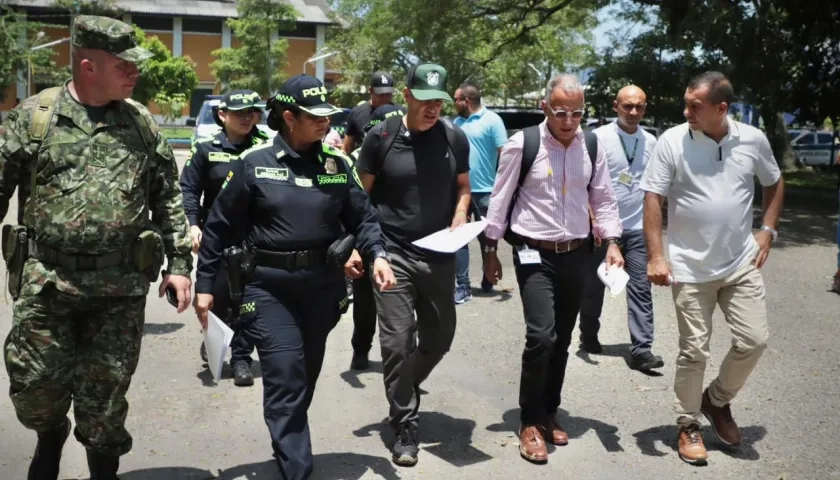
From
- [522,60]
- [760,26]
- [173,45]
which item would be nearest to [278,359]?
[760,26]

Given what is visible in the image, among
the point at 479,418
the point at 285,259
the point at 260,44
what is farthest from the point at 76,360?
the point at 260,44

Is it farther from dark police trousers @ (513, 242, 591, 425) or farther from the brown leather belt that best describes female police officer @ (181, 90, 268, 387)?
the brown leather belt

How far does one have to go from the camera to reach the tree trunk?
28.1 metres

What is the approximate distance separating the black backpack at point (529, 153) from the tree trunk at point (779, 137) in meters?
22.4

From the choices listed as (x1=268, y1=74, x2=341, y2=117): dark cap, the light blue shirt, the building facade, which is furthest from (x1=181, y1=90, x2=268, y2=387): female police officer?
the building facade

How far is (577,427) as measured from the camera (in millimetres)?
6207

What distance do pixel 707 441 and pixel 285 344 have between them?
8.83 ft

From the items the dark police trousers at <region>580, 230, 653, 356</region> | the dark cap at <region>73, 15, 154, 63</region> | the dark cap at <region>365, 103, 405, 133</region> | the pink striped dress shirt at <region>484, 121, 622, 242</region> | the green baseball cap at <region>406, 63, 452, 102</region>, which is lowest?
the dark police trousers at <region>580, 230, 653, 356</region>

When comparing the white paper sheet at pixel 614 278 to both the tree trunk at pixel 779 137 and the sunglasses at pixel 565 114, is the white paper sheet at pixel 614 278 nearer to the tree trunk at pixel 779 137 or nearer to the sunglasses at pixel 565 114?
the sunglasses at pixel 565 114

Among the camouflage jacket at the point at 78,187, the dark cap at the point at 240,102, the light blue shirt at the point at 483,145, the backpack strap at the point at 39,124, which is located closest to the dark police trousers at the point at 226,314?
the dark cap at the point at 240,102

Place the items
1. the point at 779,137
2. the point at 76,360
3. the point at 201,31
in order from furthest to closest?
the point at 201,31 < the point at 779,137 < the point at 76,360

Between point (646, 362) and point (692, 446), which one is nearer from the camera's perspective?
point (692, 446)

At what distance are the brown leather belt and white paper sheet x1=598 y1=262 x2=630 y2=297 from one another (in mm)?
207

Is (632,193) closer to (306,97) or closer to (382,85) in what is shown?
(382,85)
